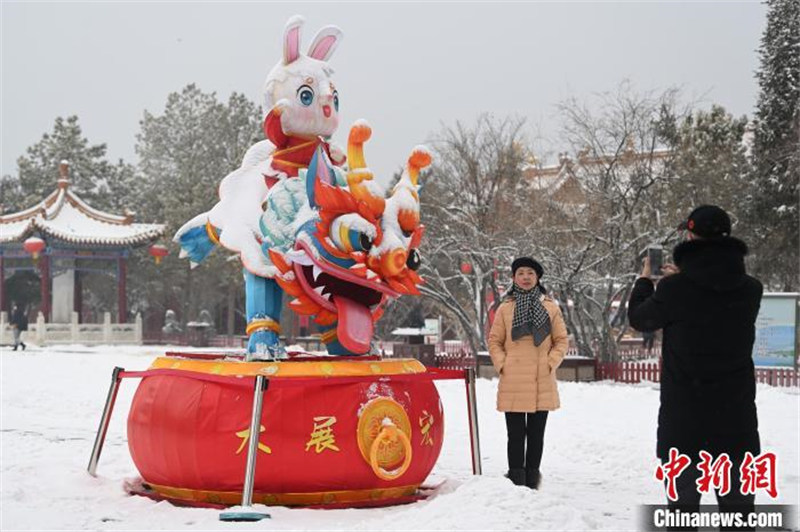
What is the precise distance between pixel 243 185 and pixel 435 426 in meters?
2.42

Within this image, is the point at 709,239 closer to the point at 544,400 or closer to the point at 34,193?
the point at 544,400

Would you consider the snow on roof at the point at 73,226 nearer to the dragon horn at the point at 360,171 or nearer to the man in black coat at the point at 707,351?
the dragon horn at the point at 360,171

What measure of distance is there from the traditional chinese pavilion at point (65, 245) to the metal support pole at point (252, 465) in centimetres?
3039

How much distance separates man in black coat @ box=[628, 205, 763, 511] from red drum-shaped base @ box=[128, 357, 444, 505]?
2394mm

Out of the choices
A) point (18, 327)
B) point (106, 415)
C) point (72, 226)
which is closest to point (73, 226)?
point (72, 226)

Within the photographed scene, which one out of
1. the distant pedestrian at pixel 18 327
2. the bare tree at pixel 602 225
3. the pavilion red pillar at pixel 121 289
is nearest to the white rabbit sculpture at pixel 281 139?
the bare tree at pixel 602 225

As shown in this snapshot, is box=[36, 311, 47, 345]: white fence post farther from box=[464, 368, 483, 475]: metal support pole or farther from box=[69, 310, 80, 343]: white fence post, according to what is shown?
box=[464, 368, 483, 475]: metal support pole

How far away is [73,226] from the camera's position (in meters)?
37.5

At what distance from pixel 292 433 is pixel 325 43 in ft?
11.0

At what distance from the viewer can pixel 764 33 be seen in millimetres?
30672

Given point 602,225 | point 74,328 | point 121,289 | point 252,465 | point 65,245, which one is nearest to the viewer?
point 252,465

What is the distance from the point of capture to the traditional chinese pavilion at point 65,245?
3625 cm

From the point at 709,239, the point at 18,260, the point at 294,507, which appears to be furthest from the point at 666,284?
the point at 18,260

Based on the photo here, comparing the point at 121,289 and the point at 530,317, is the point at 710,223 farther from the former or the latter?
the point at 121,289
